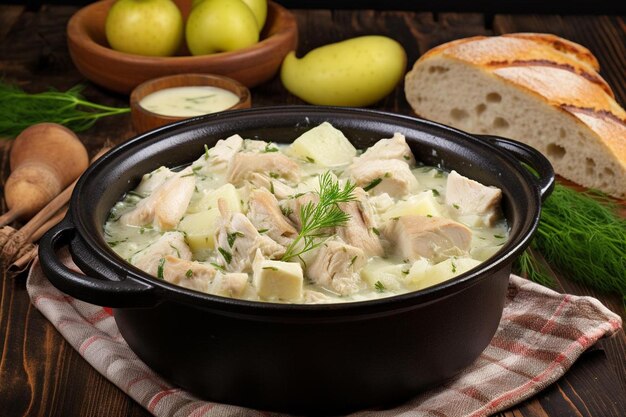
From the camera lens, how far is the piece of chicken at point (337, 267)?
2.44 metres

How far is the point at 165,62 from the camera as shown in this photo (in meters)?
4.43

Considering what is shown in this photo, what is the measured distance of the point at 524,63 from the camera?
13.4ft

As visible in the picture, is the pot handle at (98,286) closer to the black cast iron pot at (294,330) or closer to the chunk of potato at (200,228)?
the black cast iron pot at (294,330)

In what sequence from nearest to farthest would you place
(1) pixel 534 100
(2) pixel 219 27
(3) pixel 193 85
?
(1) pixel 534 100 → (3) pixel 193 85 → (2) pixel 219 27

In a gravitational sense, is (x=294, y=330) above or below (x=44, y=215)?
above

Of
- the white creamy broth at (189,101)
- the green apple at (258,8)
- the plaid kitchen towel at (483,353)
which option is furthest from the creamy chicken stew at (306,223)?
the green apple at (258,8)

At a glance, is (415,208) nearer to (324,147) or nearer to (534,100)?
(324,147)

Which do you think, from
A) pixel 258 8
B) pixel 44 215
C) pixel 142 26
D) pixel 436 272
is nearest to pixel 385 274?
pixel 436 272

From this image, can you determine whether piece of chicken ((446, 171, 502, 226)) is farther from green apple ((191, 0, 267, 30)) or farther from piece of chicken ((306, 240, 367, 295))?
green apple ((191, 0, 267, 30))

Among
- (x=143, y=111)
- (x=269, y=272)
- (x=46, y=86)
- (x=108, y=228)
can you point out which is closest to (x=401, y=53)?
(x=143, y=111)

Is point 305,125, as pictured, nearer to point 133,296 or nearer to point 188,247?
point 188,247

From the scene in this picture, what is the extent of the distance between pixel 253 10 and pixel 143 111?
120cm

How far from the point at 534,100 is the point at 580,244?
35.6 inches

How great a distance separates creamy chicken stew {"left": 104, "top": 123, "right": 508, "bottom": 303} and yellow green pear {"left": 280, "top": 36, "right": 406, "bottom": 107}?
1342 mm
